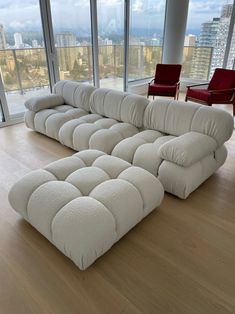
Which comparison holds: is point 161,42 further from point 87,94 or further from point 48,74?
point 87,94

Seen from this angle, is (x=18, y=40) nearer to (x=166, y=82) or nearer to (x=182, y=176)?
(x=166, y=82)

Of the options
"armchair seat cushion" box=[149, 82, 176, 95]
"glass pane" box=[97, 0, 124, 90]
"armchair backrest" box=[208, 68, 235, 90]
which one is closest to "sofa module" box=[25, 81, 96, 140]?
"armchair seat cushion" box=[149, 82, 176, 95]

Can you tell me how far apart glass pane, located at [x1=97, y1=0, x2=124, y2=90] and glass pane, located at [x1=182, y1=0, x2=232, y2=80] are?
5.78ft

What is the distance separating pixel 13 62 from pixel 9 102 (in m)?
0.65

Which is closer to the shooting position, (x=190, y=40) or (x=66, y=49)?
(x=66, y=49)

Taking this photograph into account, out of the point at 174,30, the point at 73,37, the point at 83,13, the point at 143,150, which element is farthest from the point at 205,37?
the point at 143,150

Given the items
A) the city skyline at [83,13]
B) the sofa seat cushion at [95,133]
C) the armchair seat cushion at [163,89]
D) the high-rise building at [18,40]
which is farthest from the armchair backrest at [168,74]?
the high-rise building at [18,40]

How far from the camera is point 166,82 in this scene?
4.75m

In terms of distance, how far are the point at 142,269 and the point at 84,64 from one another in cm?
422

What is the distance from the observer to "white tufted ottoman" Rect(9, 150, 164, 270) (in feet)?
4.37

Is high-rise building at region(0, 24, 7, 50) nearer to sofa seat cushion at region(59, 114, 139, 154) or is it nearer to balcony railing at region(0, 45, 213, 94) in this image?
balcony railing at region(0, 45, 213, 94)

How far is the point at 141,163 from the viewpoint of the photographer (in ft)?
7.03

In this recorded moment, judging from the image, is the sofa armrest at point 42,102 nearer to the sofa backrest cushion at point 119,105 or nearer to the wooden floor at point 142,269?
the sofa backrest cushion at point 119,105

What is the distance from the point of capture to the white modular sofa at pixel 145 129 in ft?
6.48
